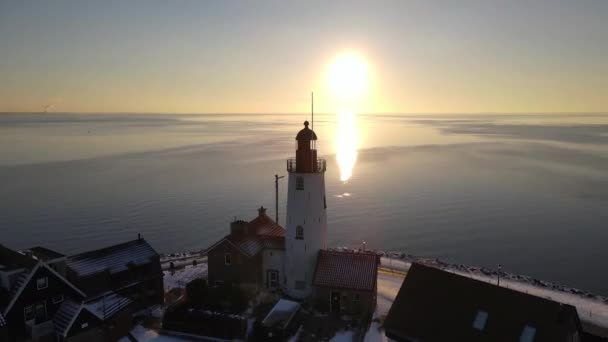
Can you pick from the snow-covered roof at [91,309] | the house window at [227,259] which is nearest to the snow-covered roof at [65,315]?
the snow-covered roof at [91,309]

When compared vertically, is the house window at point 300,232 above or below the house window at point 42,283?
above

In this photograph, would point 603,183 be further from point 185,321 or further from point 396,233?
point 185,321

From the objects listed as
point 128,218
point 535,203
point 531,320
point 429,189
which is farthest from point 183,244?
point 535,203

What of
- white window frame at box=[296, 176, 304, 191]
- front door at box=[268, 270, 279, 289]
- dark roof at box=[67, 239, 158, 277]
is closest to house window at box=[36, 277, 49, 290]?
dark roof at box=[67, 239, 158, 277]

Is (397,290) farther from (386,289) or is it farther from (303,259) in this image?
(303,259)

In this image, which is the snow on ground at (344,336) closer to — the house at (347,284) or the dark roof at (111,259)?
the house at (347,284)

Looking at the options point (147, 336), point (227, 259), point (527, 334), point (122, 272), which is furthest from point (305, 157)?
point (527, 334)
